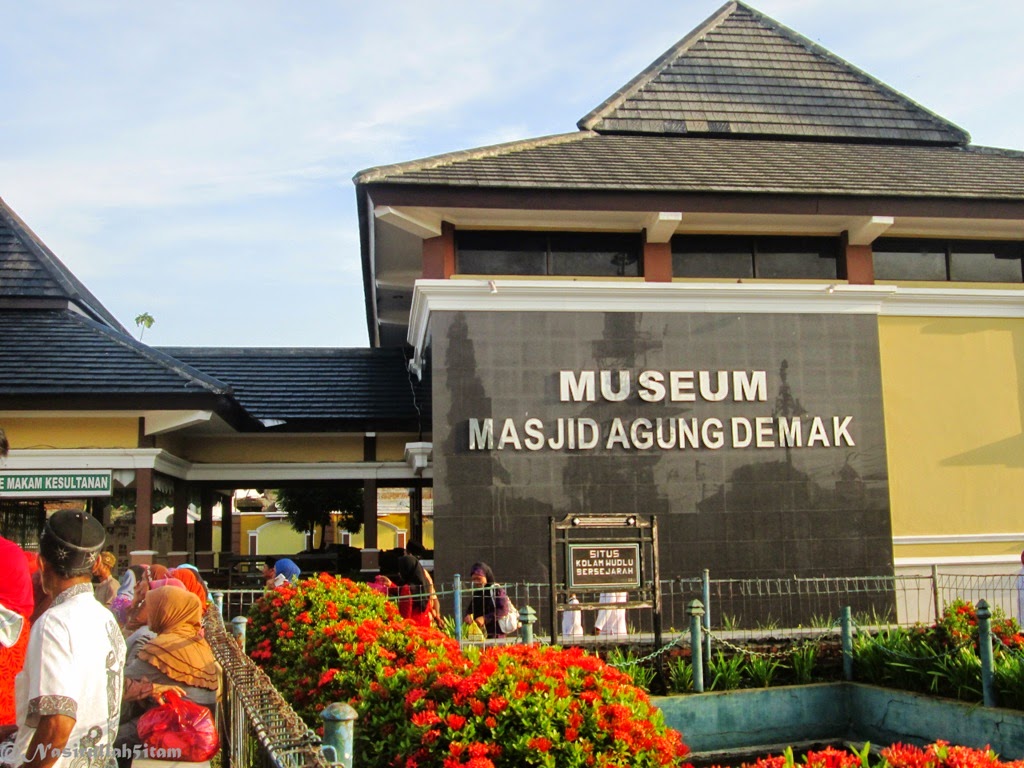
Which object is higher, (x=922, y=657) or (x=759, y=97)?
(x=759, y=97)

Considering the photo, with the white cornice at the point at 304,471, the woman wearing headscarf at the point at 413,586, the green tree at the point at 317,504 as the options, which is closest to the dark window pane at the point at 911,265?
the white cornice at the point at 304,471

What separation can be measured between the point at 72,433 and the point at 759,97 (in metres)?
→ 12.5

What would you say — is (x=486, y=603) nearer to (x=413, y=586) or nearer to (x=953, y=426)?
(x=413, y=586)

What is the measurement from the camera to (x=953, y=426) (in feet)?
50.2

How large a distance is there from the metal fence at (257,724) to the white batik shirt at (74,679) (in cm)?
61

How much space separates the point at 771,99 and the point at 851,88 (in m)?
1.70

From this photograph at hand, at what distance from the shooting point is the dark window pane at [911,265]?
1564 centimetres

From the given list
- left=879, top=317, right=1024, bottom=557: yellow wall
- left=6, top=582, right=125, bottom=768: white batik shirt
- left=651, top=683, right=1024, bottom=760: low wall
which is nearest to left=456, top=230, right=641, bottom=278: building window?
left=879, top=317, right=1024, bottom=557: yellow wall

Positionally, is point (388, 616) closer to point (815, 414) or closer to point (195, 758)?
point (195, 758)

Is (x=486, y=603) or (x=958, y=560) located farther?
(x=958, y=560)

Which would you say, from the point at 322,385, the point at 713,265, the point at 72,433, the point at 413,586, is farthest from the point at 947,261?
the point at 72,433

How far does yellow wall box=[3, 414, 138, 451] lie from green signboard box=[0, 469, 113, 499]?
0.56 m

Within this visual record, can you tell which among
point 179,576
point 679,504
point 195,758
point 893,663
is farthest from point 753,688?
point 195,758

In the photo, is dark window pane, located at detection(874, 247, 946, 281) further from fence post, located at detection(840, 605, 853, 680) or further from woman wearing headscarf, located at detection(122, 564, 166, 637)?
woman wearing headscarf, located at detection(122, 564, 166, 637)
